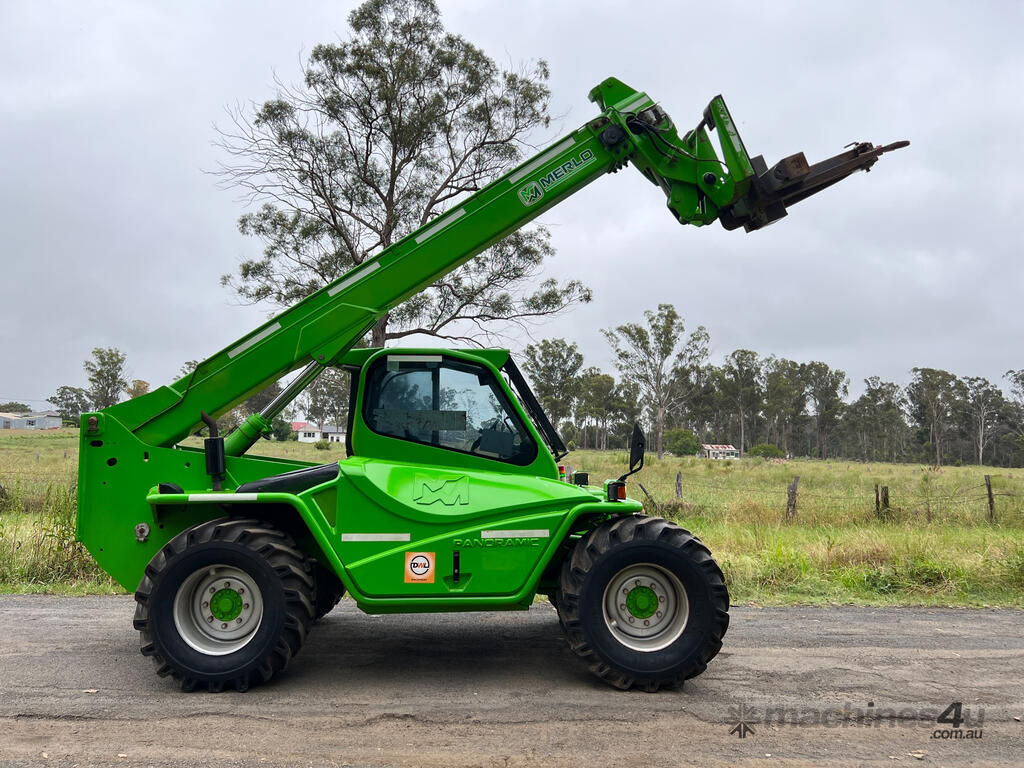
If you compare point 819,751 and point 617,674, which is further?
point 617,674

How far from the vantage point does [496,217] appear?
673cm

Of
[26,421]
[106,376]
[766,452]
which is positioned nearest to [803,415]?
[766,452]

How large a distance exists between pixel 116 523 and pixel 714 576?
459 centimetres

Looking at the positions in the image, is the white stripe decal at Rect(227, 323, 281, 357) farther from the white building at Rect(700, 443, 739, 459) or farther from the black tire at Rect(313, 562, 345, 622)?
the white building at Rect(700, 443, 739, 459)

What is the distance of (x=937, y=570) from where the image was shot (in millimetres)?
9820

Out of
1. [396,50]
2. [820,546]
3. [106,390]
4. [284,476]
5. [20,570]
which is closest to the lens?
[284,476]

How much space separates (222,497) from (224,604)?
2.58 feet

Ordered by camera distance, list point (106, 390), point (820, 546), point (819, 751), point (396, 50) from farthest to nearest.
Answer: point (106, 390)
point (396, 50)
point (820, 546)
point (819, 751)

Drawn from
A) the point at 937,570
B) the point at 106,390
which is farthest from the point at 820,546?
the point at 106,390

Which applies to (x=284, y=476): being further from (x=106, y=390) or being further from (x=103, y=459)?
(x=106, y=390)

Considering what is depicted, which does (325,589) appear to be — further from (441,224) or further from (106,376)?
(106,376)

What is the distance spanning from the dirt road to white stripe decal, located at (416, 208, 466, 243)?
11.7ft

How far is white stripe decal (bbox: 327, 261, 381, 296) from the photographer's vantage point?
6543mm

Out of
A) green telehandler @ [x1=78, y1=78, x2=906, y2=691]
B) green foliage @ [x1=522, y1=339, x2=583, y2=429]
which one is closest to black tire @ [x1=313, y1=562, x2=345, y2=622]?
green telehandler @ [x1=78, y1=78, x2=906, y2=691]
